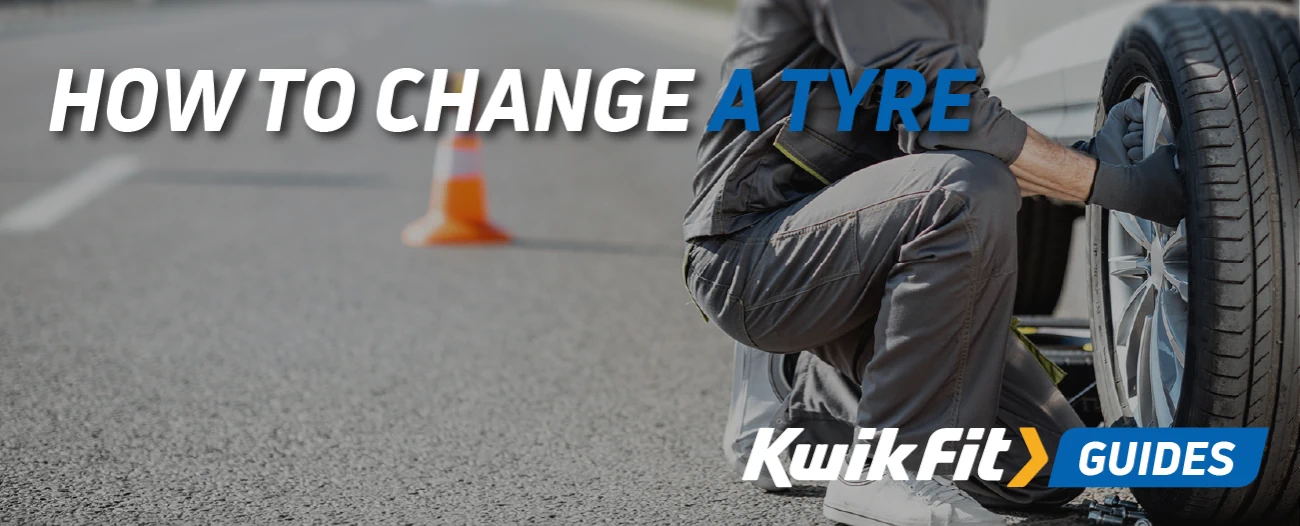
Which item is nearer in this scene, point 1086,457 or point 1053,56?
point 1086,457

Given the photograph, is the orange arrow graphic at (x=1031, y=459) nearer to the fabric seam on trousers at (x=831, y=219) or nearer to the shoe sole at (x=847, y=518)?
the shoe sole at (x=847, y=518)

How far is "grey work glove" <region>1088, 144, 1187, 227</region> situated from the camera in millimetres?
2789

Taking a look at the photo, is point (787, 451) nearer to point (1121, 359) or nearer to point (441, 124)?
point (1121, 359)

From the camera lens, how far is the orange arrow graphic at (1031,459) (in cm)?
305

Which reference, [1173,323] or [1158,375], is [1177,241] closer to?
[1173,323]

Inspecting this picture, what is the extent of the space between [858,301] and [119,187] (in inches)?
268

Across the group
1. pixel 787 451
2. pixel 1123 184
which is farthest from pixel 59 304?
pixel 1123 184

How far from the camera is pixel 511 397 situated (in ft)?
13.6

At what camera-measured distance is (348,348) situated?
479cm

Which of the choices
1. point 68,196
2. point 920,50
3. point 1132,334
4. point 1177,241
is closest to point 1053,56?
point 1132,334

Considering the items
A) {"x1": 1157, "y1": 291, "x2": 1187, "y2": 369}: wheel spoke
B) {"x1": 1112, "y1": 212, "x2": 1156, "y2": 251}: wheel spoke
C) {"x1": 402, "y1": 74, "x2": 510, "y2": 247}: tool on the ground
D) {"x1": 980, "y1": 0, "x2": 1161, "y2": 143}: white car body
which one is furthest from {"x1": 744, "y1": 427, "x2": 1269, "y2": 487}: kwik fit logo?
{"x1": 402, "y1": 74, "x2": 510, "y2": 247}: tool on the ground

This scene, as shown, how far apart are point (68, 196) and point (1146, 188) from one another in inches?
275

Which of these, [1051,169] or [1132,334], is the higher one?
[1051,169]

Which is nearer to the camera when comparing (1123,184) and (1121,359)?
(1123,184)
